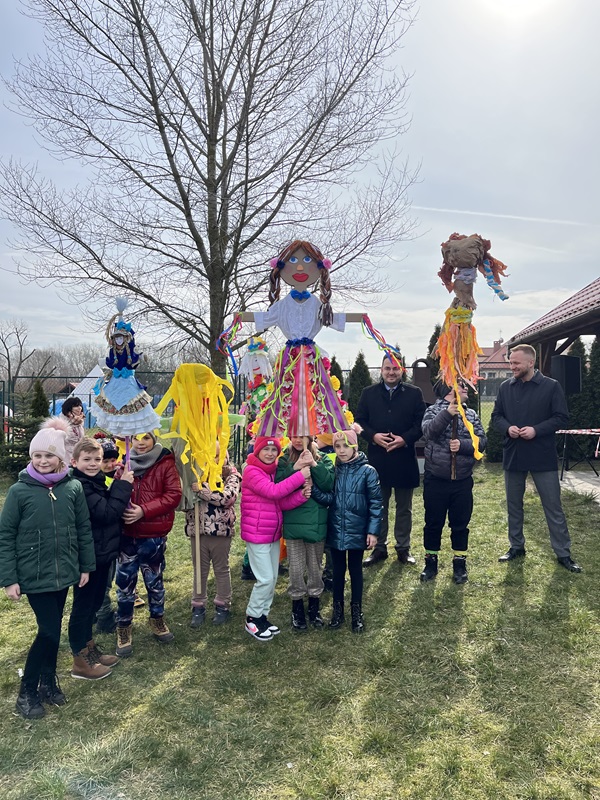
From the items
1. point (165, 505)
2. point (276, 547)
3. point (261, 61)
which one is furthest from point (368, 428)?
point (261, 61)

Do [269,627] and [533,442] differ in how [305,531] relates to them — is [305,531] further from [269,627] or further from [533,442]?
[533,442]

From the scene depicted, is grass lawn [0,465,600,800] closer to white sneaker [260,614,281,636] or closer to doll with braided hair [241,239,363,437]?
white sneaker [260,614,281,636]

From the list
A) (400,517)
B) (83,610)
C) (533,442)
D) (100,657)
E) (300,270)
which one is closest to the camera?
(83,610)

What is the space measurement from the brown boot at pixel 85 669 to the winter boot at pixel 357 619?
4.81ft

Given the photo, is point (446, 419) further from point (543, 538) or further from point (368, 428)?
point (543, 538)

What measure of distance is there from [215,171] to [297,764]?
21.2 feet

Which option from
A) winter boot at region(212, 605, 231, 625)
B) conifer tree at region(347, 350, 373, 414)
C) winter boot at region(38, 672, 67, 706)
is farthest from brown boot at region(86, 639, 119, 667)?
conifer tree at region(347, 350, 373, 414)

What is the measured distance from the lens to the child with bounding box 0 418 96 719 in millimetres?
2539

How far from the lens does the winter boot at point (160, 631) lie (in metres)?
3.33

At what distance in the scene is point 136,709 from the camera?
2639 mm

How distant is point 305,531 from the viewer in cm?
334

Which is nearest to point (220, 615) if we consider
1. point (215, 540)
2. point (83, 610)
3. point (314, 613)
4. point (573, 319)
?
point (215, 540)

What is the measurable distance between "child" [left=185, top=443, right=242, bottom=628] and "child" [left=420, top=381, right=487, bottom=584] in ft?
4.90

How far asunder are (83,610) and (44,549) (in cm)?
55
